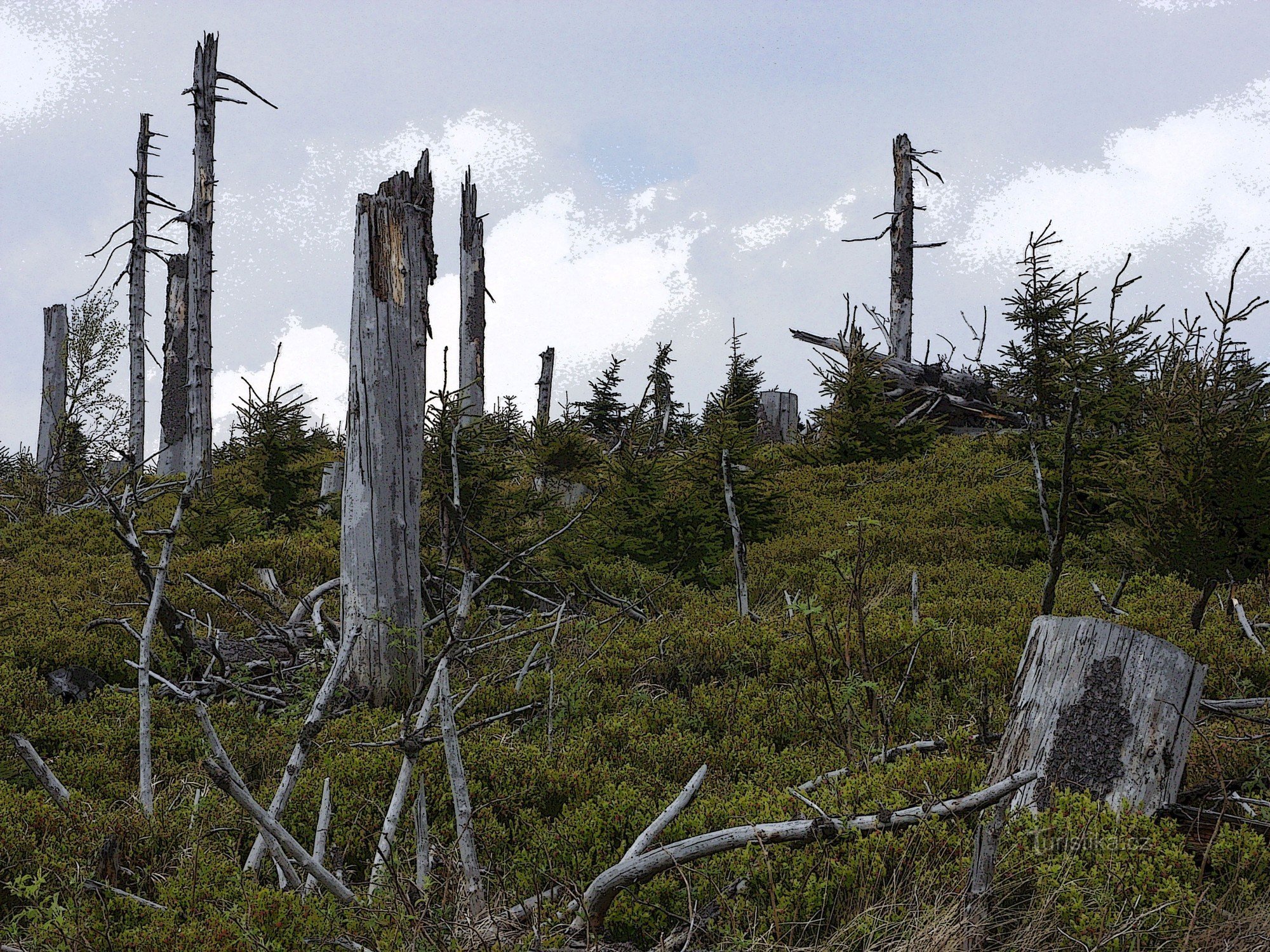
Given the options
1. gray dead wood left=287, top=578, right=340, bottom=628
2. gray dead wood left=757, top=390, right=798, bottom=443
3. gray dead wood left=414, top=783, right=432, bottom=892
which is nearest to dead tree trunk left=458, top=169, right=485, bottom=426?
gray dead wood left=757, top=390, right=798, bottom=443

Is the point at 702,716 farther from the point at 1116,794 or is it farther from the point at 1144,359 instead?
the point at 1144,359

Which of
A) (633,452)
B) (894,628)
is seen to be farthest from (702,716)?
(633,452)

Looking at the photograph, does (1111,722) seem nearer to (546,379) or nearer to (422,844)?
(422,844)

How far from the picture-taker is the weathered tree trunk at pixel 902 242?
20453 millimetres

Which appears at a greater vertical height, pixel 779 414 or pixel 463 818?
pixel 779 414

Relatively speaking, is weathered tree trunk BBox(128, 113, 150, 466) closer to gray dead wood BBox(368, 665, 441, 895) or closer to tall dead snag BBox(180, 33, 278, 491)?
tall dead snag BBox(180, 33, 278, 491)

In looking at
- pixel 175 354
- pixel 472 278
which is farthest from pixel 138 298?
pixel 472 278

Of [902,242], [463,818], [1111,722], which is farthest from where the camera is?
[902,242]

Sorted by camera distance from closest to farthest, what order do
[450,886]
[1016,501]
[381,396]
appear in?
1. [450,886]
2. [381,396]
3. [1016,501]

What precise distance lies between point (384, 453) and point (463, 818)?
11.9 feet

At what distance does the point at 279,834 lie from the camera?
2.97m

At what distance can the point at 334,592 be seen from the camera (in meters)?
8.77

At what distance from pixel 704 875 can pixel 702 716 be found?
96.7 inches

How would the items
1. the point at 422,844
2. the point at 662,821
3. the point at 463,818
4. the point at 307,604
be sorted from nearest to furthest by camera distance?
the point at 662,821 < the point at 463,818 < the point at 422,844 < the point at 307,604
